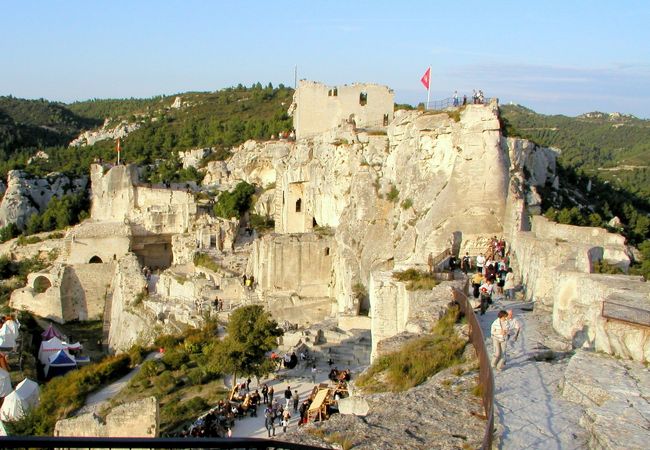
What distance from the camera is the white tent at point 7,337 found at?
20.1m

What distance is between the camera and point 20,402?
14.5m

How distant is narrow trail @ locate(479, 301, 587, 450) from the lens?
4793 mm

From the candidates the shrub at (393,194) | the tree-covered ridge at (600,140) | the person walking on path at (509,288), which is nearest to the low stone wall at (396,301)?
the person walking on path at (509,288)

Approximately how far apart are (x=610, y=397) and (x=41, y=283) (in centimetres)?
2655

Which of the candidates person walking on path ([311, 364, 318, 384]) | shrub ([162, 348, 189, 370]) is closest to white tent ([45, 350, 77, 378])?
shrub ([162, 348, 189, 370])

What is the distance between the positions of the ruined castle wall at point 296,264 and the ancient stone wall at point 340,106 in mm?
7436

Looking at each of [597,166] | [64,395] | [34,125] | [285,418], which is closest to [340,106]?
[64,395]

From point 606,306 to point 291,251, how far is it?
14928 mm

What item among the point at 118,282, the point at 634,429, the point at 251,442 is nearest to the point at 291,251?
the point at 118,282

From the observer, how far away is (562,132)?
95.8 metres

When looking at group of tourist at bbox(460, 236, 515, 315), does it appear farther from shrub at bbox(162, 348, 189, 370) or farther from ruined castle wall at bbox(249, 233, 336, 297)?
ruined castle wall at bbox(249, 233, 336, 297)

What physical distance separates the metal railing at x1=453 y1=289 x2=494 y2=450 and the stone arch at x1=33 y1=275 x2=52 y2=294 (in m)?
23.6

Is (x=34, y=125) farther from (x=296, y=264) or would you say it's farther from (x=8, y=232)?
(x=296, y=264)

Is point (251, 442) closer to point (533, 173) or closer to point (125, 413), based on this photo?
point (125, 413)
